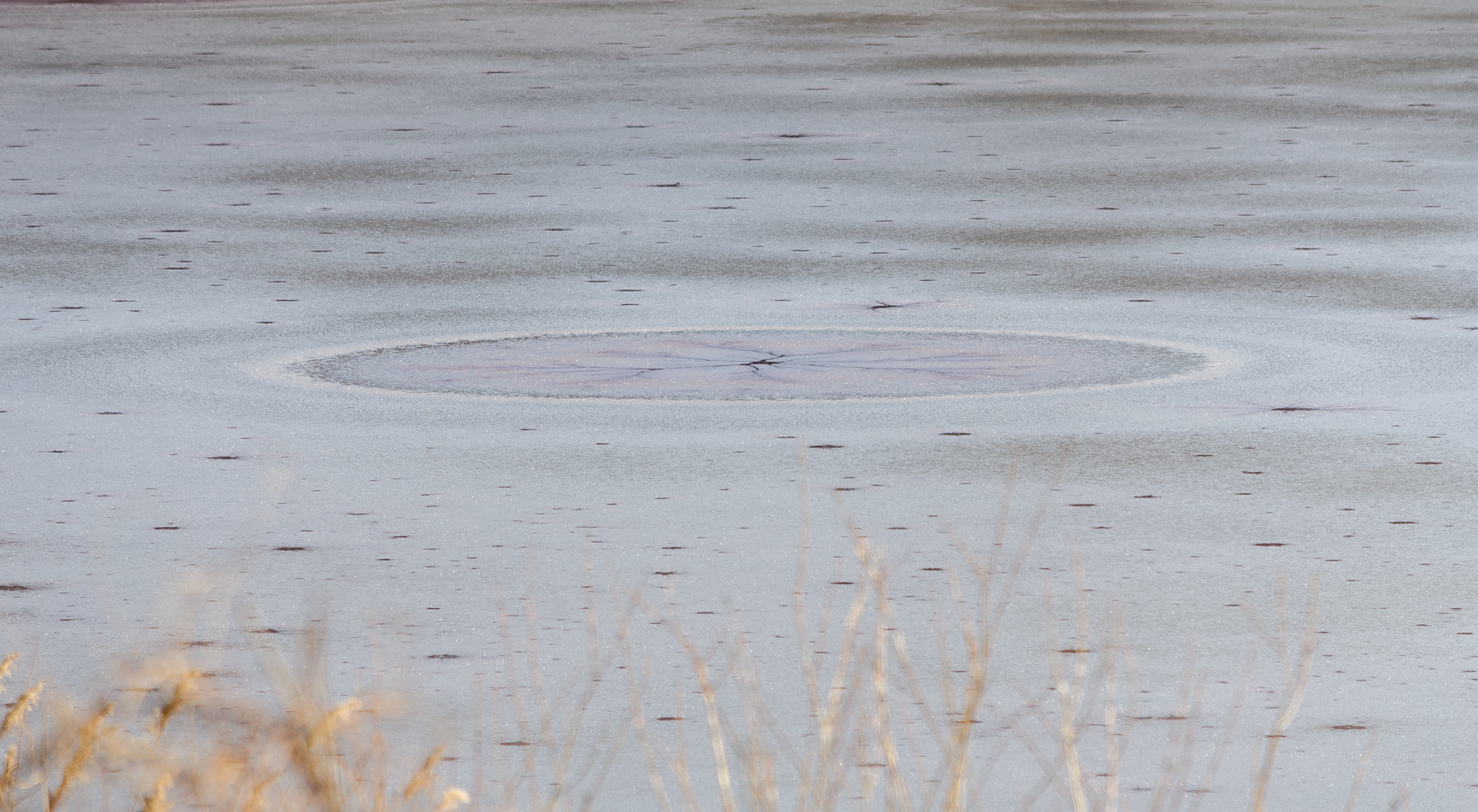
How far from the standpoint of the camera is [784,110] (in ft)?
55.3

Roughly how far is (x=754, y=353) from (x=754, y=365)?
0.23m

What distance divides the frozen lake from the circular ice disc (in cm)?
3

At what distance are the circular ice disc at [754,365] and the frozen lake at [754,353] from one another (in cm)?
3

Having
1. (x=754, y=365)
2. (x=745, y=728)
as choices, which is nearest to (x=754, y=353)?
(x=754, y=365)

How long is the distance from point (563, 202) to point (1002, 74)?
5.60 meters

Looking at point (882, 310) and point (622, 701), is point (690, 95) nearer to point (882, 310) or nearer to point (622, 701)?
point (882, 310)

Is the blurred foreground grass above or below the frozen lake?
above

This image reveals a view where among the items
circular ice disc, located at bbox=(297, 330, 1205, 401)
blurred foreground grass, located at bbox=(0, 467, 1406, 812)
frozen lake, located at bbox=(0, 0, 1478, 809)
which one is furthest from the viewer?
circular ice disc, located at bbox=(297, 330, 1205, 401)

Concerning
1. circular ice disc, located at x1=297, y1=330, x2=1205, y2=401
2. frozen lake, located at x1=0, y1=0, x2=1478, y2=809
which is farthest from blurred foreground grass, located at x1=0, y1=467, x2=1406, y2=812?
circular ice disc, located at x1=297, y1=330, x2=1205, y2=401

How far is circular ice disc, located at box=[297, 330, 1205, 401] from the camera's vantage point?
9000mm

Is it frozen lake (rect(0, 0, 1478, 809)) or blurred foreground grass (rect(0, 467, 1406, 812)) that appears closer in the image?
blurred foreground grass (rect(0, 467, 1406, 812))

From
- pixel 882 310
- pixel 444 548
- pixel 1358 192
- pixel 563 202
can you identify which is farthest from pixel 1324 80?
pixel 444 548

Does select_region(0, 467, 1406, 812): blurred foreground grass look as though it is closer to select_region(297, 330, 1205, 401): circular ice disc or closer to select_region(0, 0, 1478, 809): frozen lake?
select_region(0, 0, 1478, 809): frozen lake

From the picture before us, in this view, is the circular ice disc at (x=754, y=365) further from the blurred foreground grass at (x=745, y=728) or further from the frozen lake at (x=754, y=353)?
the blurred foreground grass at (x=745, y=728)
